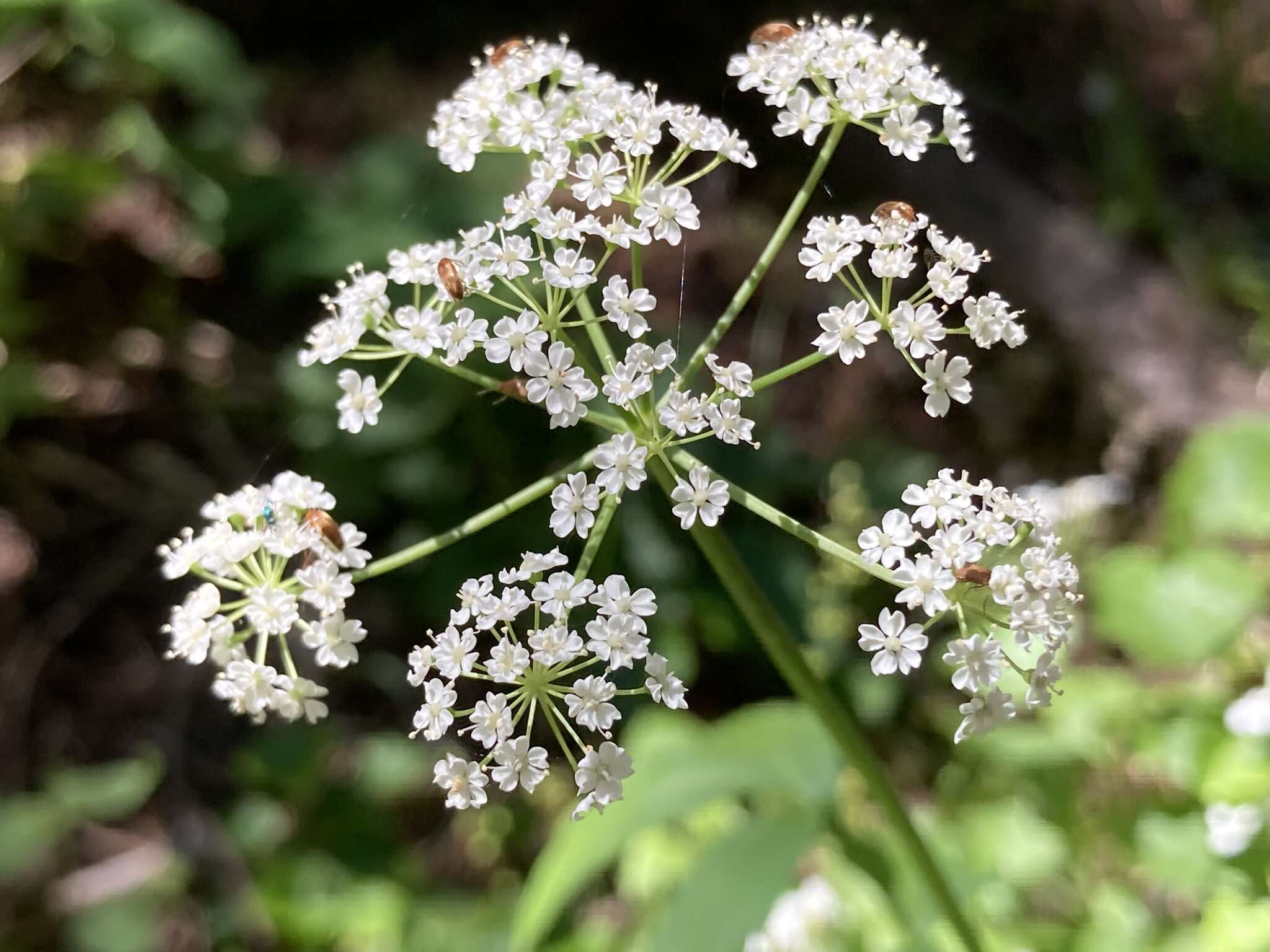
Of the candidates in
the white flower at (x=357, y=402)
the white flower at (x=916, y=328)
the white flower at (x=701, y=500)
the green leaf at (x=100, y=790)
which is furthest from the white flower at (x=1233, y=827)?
the green leaf at (x=100, y=790)

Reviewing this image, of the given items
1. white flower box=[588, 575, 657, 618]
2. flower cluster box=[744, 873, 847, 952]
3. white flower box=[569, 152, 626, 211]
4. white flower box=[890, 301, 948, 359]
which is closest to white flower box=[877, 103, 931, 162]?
white flower box=[890, 301, 948, 359]

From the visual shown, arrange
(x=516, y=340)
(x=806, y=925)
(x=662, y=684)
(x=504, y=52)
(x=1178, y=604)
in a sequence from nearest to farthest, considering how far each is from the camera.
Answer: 1. (x=662, y=684)
2. (x=516, y=340)
3. (x=504, y=52)
4. (x=1178, y=604)
5. (x=806, y=925)

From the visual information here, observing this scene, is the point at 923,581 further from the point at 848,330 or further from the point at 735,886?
the point at 735,886

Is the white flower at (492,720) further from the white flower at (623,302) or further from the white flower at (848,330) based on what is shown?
the white flower at (848,330)

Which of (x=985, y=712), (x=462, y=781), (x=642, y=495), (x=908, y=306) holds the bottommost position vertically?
(x=985, y=712)

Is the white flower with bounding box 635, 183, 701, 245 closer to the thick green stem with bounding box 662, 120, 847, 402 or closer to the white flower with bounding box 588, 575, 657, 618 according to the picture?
the thick green stem with bounding box 662, 120, 847, 402

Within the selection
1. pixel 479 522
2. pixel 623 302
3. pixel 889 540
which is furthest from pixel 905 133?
pixel 479 522
